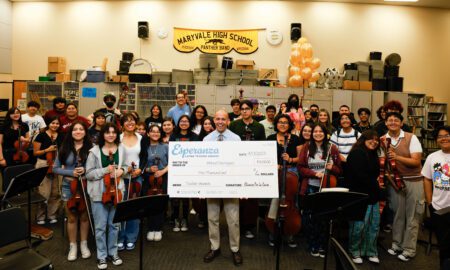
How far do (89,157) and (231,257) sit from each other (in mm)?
2174

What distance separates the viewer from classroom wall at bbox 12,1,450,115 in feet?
38.2

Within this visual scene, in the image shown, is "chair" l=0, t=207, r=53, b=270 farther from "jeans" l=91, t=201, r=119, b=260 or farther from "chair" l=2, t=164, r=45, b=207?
"chair" l=2, t=164, r=45, b=207

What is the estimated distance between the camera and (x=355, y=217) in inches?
142

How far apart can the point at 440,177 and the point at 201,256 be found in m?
3.04

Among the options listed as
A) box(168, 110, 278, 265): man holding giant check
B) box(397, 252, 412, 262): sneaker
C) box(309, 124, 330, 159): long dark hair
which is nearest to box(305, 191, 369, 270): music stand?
box(168, 110, 278, 265): man holding giant check

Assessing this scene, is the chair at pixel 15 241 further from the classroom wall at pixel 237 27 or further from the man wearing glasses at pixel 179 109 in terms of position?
the classroom wall at pixel 237 27

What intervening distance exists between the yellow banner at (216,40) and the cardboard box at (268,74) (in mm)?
1029

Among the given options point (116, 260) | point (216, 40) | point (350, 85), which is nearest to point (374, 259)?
point (116, 260)

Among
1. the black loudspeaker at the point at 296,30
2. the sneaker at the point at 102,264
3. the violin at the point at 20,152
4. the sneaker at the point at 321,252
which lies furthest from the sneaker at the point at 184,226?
the black loudspeaker at the point at 296,30

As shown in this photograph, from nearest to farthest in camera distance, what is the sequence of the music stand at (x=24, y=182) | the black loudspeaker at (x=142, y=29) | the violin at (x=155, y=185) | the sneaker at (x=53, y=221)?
the music stand at (x=24, y=182) → the violin at (x=155, y=185) → the sneaker at (x=53, y=221) → the black loudspeaker at (x=142, y=29)

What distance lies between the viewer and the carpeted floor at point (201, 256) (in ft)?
13.1

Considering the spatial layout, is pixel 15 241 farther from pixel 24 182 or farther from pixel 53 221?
pixel 53 221

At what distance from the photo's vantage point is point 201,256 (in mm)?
4230

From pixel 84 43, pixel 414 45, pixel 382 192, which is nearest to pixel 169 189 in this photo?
pixel 382 192
